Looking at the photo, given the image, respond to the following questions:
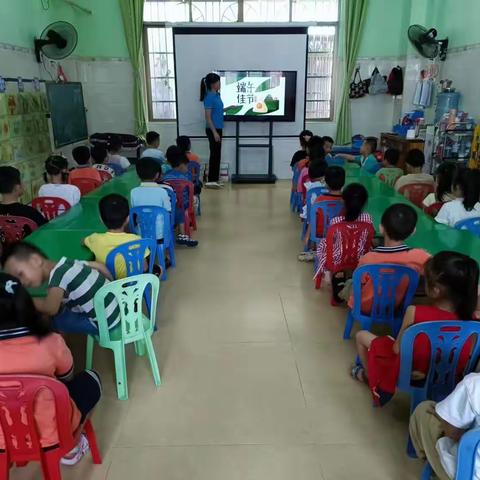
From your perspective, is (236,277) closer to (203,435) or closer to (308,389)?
(308,389)

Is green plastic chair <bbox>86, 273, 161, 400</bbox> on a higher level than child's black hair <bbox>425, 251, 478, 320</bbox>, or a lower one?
lower

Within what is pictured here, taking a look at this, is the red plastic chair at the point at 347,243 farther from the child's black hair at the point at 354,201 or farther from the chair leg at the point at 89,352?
the chair leg at the point at 89,352

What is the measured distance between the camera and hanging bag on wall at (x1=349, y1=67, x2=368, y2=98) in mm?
7695

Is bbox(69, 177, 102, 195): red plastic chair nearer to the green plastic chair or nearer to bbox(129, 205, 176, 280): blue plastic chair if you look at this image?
bbox(129, 205, 176, 280): blue plastic chair

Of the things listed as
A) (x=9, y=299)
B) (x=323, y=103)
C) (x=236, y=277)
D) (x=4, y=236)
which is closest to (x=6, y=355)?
(x=9, y=299)

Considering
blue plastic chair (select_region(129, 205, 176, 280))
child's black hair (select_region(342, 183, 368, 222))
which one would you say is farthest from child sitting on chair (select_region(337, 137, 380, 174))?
blue plastic chair (select_region(129, 205, 176, 280))

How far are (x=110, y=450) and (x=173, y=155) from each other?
3.48 m

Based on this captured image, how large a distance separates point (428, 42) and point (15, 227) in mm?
5654

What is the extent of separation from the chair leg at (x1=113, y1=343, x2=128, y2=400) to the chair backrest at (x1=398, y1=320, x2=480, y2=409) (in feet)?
4.20

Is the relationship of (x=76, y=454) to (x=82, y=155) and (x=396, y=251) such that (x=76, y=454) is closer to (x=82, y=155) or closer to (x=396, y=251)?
(x=396, y=251)

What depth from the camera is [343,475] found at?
1869 millimetres

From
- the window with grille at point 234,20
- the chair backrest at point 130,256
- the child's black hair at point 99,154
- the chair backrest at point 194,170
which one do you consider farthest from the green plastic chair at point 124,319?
the window with grille at point 234,20

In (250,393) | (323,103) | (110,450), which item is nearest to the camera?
(110,450)

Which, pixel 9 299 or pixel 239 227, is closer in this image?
pixel 9 299
